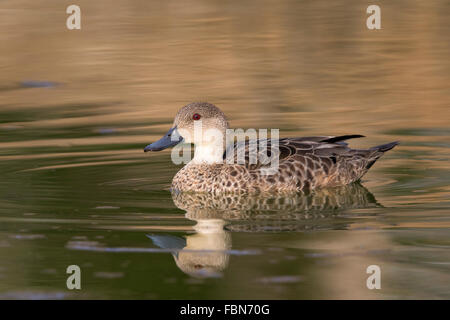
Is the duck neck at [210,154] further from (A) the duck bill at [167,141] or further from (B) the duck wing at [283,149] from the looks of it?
(A) the duck bill at [167,141]

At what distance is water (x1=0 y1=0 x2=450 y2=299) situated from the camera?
702 cm

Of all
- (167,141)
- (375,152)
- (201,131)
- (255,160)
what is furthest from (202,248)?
(375,152)

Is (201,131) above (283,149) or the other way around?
above

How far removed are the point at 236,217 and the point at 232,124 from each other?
4.99 meters

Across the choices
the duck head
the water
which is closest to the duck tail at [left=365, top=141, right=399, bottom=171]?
the water

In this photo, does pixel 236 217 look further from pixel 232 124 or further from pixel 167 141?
pixel 232 124

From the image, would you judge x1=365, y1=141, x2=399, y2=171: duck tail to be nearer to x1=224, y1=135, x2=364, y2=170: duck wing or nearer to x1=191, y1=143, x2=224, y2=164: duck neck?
x1=224, y1=135, x2=364, y2=170: duck wing

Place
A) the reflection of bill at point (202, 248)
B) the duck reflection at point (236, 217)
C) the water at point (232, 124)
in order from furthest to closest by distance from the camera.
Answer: the duck reflection at point (236, 217) → the reflection of bill at point (202, 248) → the water at point (232, 124)

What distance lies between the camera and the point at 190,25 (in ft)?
75.9

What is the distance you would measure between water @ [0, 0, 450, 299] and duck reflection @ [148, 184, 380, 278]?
0.03m

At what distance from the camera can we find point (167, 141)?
1010 centimetres

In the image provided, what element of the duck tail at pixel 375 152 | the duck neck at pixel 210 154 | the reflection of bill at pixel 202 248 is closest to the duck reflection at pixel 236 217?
the reflection of bill at pixel 202 248

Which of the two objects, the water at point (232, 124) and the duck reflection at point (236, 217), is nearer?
the water at point (232, 124)

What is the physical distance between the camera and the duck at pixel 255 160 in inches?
393
